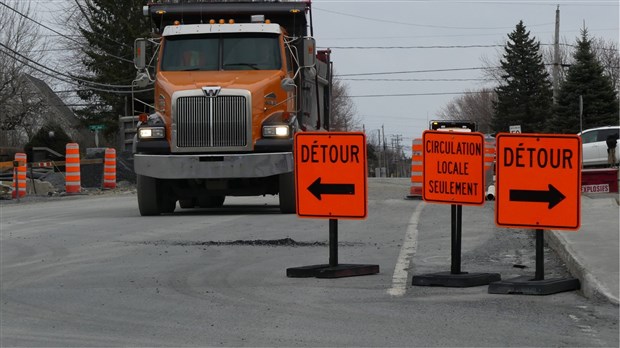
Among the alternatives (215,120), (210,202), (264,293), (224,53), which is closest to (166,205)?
(215,120)

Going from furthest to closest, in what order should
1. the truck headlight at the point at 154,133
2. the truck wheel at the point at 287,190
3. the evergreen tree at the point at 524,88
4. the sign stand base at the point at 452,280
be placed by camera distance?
the evergreen tree at the point at 524,88 → the truck wheel at the point at 287,190 → the truck headlight at the point at 154,133 → the sign stand base at the point at 452,280

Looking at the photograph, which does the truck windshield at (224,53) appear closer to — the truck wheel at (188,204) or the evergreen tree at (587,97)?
the truck wheel at (188,204)

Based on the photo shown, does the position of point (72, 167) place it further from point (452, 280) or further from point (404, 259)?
point (452, 280)

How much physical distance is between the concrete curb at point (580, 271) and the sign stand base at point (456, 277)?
2.39 feet

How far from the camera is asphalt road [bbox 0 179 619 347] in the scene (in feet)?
22.3

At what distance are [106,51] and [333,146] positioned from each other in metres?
49.7

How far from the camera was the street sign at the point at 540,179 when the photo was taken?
28.4 ft

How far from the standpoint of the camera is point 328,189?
9688 mm

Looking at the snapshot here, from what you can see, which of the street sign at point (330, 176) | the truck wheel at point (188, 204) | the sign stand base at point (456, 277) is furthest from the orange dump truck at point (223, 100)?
the sign stand base at point (456, 277)

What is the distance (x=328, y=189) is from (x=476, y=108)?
12217 cm

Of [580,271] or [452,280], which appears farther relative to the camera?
[452,280]

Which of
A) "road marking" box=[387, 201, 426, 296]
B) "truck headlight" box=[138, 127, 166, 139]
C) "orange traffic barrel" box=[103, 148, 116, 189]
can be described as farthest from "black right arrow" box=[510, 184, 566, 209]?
"orange traffic barrel" box=[103, 148, 116, 189]

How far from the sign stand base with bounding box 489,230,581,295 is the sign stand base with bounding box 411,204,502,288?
1.05ft

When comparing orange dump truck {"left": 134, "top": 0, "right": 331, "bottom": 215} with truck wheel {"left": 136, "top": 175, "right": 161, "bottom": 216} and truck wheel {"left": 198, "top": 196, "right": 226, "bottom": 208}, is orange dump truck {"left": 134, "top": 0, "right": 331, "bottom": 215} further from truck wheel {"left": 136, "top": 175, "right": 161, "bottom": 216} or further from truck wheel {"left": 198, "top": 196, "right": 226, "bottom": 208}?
truck wheel {"left": 198, "top": 196, "right": 226, "bottom": 208}
